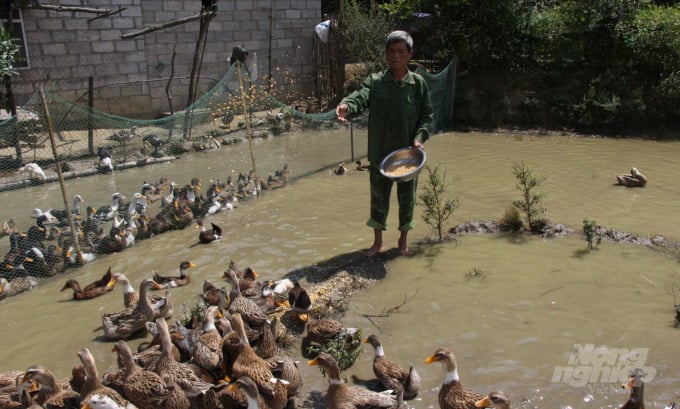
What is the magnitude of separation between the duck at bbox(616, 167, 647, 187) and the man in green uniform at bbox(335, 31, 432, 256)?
15.6 ft

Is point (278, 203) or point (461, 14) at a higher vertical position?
point (461, 14)

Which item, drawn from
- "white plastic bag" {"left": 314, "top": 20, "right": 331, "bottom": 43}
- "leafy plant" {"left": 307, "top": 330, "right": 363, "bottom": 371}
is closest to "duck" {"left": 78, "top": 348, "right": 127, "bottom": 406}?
"leafy plant" {"left": 307, "top": 330, "right": 363, "bottom": 371}

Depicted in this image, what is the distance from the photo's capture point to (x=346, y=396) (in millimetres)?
3953

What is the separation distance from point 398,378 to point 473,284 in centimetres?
193

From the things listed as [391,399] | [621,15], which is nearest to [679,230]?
[391,399]

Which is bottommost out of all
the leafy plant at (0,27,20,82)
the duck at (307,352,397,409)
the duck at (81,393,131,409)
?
the duck at (307,352,397,409)

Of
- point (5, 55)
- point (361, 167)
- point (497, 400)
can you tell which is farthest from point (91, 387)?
point (5, 55)

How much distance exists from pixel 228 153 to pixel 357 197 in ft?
14.3

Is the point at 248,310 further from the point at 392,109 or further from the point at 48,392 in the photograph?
the point at 392,109

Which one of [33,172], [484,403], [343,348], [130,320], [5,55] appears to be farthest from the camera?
[5,55]

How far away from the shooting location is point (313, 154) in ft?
41.4

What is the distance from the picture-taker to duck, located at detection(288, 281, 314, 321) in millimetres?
5117

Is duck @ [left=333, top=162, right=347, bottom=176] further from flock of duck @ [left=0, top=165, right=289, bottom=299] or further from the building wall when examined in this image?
the building wall

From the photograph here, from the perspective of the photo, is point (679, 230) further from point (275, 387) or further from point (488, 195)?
point (275, 387)
